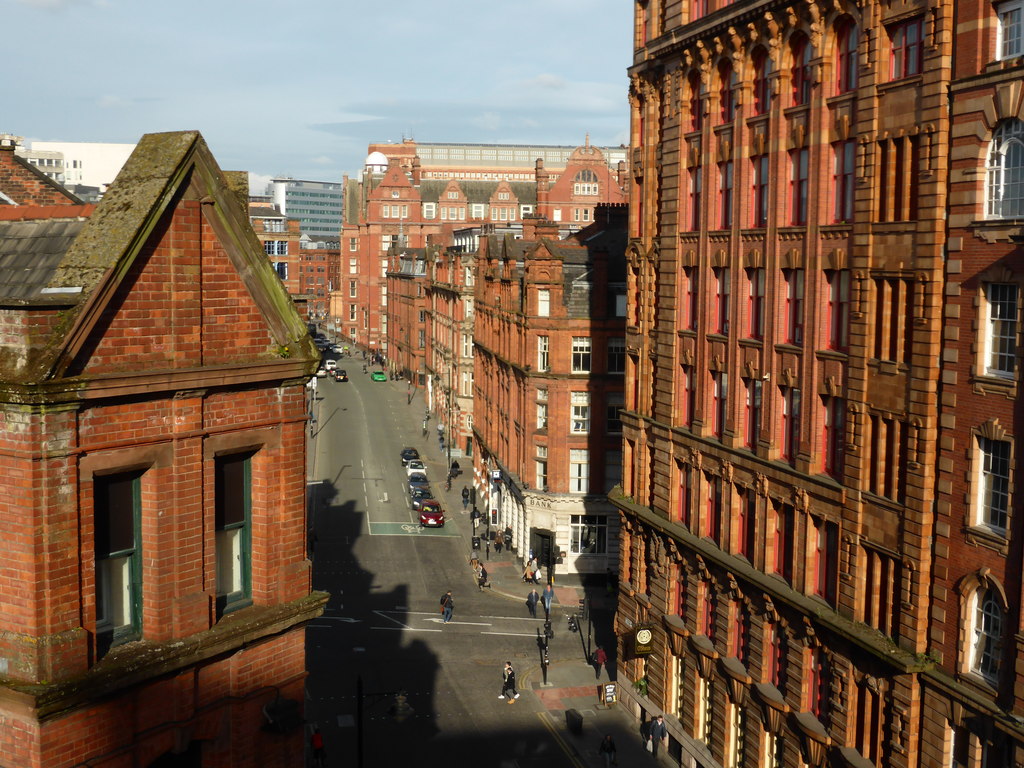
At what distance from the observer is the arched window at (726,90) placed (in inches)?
1521

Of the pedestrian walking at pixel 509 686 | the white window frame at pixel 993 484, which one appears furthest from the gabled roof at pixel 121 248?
the pedestrian walking at pixel 509 686

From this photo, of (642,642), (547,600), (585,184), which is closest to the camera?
(642,642)

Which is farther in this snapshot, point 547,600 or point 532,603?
point 532,603

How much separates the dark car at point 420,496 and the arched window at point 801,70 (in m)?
51.0

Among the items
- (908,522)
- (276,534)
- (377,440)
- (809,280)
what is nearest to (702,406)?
(809,280)

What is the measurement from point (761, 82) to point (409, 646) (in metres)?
30.2

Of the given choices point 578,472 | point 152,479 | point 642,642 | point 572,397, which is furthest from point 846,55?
point 578,472

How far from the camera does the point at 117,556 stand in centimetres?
1530

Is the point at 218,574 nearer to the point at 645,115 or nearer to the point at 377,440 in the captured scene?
the point at 645,115

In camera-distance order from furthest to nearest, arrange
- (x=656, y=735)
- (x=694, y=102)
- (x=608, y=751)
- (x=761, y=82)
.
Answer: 1. (x=656, y=735)
2. (x=694, y=102)
3. (x=608, y=751)
4. (x=761, y=82)

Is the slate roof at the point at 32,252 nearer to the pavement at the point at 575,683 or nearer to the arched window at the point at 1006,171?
the arched window at the point at 1006,171

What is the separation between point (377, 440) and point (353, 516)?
31047mm

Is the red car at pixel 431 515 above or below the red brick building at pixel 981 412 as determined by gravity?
below

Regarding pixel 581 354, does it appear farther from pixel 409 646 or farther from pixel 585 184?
pixel 585 184
